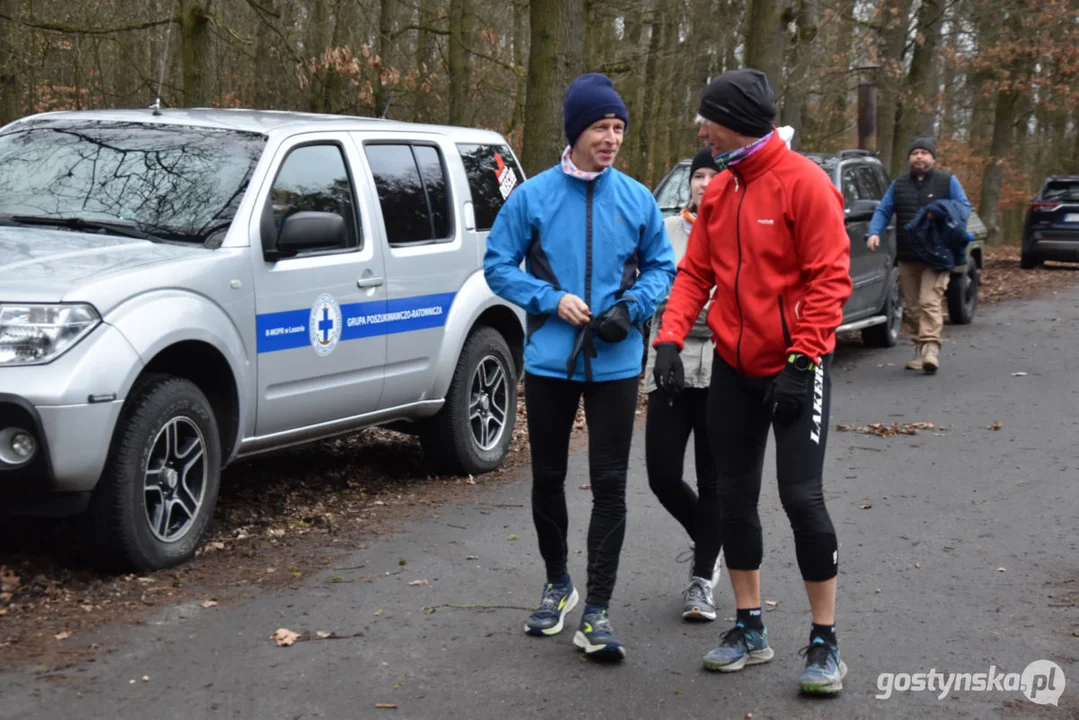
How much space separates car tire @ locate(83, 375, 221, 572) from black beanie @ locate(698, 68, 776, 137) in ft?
8.66

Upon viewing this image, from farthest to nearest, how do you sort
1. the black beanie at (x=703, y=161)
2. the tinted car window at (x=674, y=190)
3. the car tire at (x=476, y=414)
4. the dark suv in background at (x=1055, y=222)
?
the dark suv in background at (x=1055, y=222) < the tinted car window at (x=674, y=190) < the car tire at (x=476, y=414) < the black beanie at (x=703, y=161)

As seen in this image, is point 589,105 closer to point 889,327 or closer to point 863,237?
point 863,237

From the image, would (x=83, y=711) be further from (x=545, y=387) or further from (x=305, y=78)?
(x=305, y=78)

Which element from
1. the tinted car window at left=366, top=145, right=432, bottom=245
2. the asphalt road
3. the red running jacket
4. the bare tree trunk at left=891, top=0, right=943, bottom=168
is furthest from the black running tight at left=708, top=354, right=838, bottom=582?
the bare tree trunk at left=891, top=0, right=943, bottom=168

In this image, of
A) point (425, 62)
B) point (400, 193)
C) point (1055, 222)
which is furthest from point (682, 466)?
point (1055, 222)

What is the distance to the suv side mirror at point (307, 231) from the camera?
255 inches

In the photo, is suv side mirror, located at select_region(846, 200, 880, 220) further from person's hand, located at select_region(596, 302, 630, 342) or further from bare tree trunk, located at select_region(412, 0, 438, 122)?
person's hand, located at select_region(596, 302, 630, 342)

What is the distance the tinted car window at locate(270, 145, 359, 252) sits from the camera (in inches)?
274

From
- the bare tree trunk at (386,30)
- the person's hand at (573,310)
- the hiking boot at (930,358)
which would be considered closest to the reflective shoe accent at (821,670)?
the person's hand at (573,310)

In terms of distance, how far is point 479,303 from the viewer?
8.29 m

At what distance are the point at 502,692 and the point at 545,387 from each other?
3.67 feet

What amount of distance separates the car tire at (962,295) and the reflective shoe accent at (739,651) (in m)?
13.6

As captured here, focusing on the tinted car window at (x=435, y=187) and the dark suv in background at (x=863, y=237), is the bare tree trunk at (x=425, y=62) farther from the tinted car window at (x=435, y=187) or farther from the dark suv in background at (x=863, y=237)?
the tinted car window at (x=435, y=187)

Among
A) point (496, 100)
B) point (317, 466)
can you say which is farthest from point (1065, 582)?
point (496, 100)
